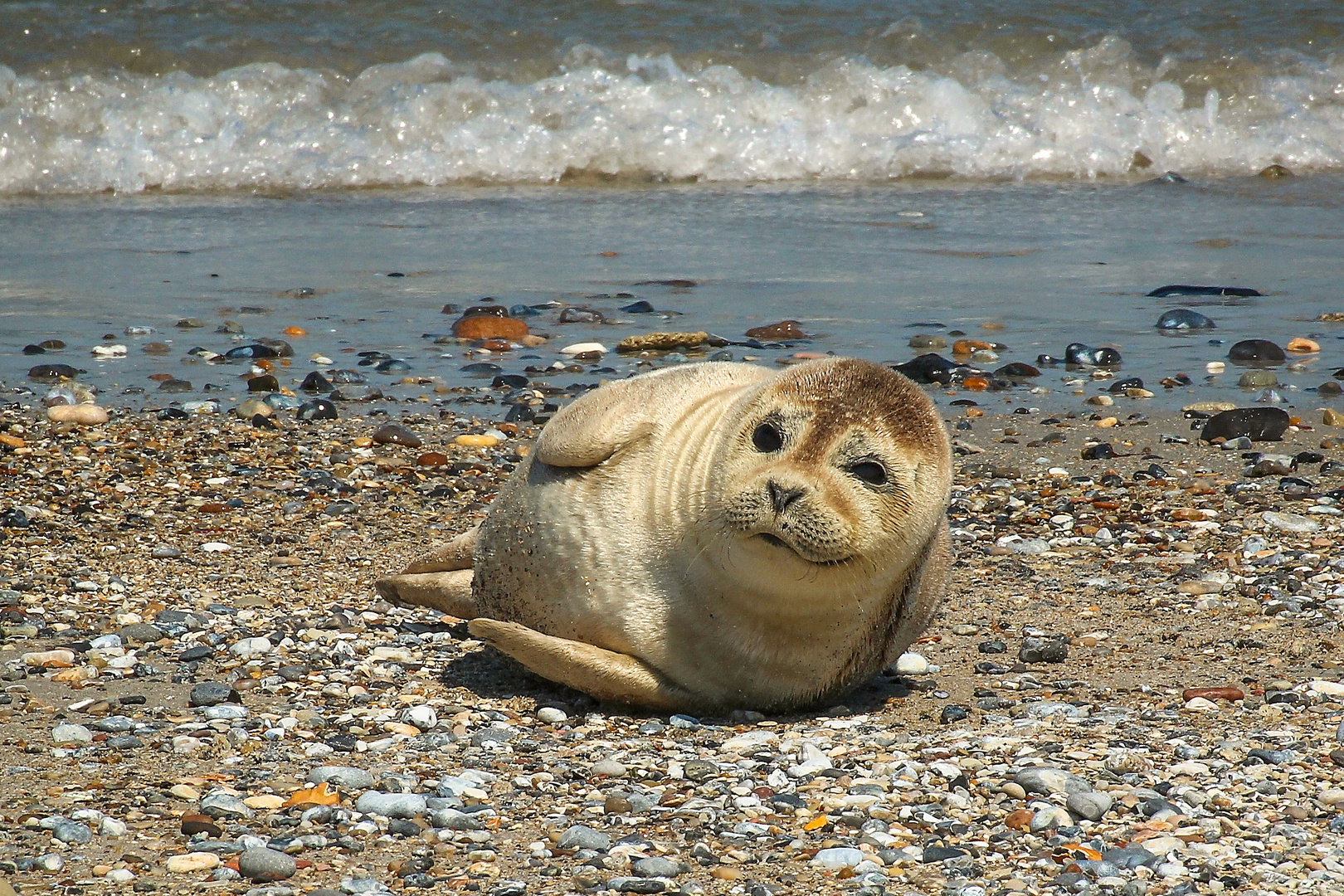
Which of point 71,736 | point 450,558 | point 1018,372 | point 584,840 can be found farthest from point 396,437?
point 584,840

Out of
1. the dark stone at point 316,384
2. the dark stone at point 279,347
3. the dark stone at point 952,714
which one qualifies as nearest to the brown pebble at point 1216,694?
the dark stone at point 952,714

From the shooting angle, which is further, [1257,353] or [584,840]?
[1257,353]

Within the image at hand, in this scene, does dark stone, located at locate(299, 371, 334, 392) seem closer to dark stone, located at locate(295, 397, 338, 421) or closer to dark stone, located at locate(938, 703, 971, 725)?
dark stone, located at locate(295, 397, 338, 421)

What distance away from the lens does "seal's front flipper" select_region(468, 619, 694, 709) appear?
352 cm

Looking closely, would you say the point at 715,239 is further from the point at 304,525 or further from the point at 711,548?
the point at 711,548

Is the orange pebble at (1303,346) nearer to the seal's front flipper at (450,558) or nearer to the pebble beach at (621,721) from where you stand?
the pebble beach at (621,721)

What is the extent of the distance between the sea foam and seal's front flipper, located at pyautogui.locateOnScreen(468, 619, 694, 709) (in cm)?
1096

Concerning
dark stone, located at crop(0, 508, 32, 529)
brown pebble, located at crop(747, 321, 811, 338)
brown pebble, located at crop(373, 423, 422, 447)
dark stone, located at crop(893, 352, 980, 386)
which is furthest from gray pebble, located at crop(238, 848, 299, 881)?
brown pebble, located at crop(747, 321, 811, 338)

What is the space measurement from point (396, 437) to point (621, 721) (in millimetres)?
2891

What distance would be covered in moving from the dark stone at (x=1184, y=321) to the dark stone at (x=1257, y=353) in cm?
64

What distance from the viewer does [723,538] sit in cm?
329

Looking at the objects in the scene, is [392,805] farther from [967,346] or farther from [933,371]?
[967,346]

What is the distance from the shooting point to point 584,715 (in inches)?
141

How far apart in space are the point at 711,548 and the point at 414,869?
106 cm
